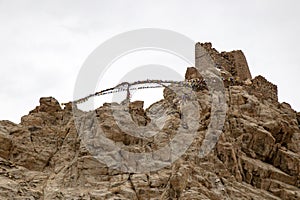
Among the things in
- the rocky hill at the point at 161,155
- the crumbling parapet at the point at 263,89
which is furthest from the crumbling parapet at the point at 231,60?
the rocky hill at the point at 161,155

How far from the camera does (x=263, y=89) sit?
4762 centimetres

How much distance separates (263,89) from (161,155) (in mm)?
18727

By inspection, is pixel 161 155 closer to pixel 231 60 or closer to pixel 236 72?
pixel 236 72

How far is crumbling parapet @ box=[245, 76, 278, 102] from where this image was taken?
45.8 m

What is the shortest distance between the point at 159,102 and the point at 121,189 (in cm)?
1291

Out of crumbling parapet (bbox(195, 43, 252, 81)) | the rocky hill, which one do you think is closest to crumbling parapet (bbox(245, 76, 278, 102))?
the rocky hill

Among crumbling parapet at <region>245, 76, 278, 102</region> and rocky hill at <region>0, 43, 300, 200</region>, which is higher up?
crumbling parapet at <region>245, 76, 278, 102</region>

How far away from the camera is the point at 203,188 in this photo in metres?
30.3

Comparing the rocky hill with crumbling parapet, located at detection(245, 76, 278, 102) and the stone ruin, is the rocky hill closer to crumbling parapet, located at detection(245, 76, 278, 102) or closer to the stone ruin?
the stone ruin

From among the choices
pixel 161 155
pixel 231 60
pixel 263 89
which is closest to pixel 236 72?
pixel 231 60

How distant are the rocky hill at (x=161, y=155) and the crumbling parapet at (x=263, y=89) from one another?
7.17 feet

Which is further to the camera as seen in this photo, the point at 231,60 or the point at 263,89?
the point at 231,60

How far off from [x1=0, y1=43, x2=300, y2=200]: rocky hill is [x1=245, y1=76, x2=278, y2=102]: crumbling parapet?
7.17 feet

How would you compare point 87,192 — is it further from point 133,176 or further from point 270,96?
point 270,96
